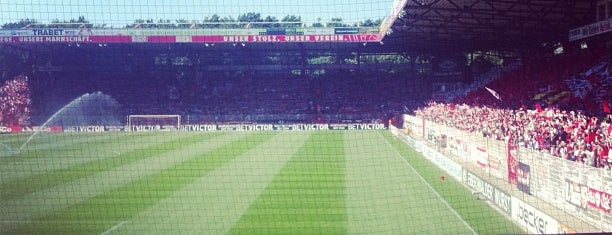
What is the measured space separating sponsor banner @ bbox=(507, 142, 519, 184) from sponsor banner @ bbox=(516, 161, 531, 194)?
186 millimetres

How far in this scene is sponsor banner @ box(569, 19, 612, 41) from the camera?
11.9 m

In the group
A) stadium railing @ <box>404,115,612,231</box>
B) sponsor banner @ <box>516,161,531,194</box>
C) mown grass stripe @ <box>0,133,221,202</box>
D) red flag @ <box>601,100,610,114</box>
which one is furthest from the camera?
mown grass stripe @ <box>0,133,221,202</box>

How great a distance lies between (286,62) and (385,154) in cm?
1885

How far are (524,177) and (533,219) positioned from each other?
3013mm

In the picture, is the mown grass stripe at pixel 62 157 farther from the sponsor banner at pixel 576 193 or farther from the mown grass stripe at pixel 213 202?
the sponsor banner at pixel 576 193

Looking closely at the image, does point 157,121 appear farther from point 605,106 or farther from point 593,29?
point 605,106

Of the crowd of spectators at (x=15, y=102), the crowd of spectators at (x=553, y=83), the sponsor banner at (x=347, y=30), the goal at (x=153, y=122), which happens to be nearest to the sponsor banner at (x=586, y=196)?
the crowd of spectators at (x=553, y=83)

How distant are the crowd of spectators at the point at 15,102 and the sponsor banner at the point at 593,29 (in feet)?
92.0

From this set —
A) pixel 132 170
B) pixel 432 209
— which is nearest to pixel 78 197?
pixel 132 170

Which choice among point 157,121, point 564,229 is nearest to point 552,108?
point 564,229

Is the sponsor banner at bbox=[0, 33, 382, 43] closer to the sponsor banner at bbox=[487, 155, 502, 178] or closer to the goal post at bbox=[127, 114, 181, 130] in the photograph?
the goal post at bbox=[127, 114, 181, 130]

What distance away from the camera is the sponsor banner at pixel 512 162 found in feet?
35.9

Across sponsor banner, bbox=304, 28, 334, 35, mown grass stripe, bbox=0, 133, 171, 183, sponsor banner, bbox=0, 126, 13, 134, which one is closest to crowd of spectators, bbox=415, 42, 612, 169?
sponsor banner, bbox=304, 28, 334, 35

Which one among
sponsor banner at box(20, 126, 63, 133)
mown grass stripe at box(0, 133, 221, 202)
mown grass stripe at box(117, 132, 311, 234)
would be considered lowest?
mown grass stripe at box(117, 132, 311, 234)
